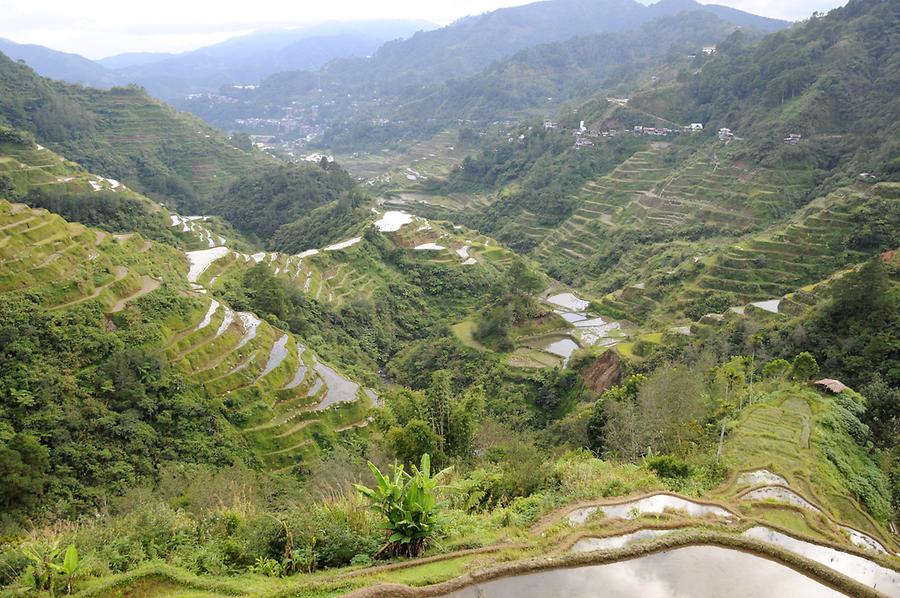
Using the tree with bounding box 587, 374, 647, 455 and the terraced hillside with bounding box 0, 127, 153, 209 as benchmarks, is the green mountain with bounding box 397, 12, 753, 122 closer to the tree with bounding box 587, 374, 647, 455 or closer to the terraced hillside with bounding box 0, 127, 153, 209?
the terraced hillside with bounding box 0, 127, 153, 209

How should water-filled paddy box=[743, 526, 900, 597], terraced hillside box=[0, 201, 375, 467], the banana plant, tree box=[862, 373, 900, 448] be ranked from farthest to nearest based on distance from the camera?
terraced hillside box=[0, 201, 375, 467]
tree box=[862, 373, 900, 448]
water-filled paddy box=[743, 526, 900, 597]
the banana plant

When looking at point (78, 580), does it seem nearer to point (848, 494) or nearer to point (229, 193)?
point (848, 494)

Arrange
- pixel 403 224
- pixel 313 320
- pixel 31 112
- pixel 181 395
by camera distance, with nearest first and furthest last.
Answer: pixel 181 395 < pixel 313 320 < pixel 403 224 < pixel 31 112

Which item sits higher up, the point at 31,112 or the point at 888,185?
the point at 31,112

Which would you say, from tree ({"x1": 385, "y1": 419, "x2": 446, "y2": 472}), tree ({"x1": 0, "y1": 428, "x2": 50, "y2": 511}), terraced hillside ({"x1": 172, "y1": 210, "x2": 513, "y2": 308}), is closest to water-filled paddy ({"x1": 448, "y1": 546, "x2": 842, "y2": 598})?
tree ({"x1": 385, "y1": 419, "x2": 446, "y2": 472})

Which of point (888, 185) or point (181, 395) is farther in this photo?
point (888, 185)

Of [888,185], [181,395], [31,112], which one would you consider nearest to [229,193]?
[31,112]

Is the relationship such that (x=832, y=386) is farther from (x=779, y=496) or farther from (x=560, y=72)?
(x=560, y=72)
